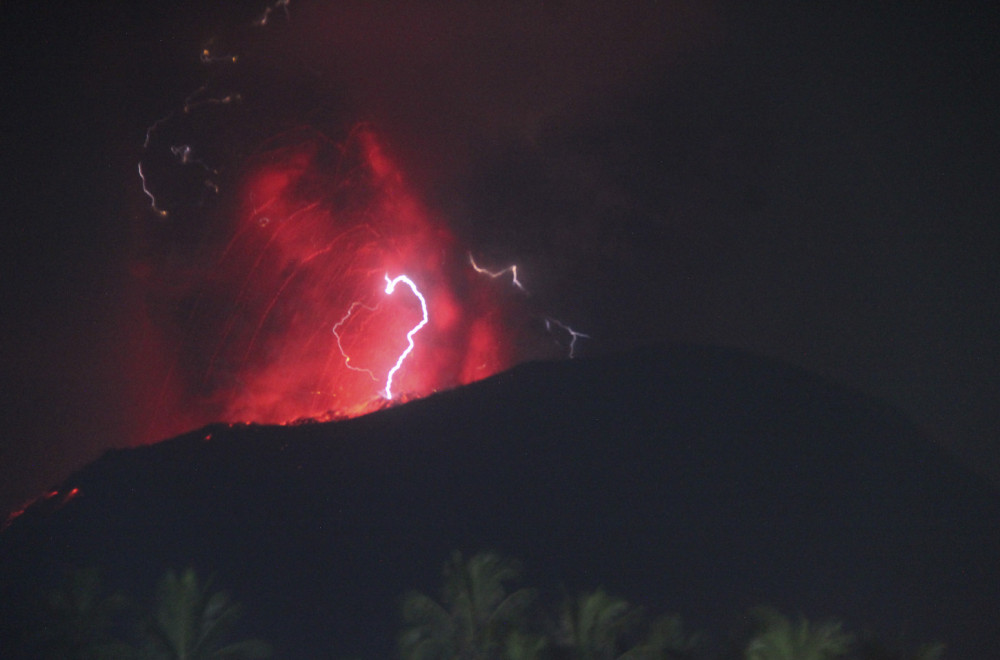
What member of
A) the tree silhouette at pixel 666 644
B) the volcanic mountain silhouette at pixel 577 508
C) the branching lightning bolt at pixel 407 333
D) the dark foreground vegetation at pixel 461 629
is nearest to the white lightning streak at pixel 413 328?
the branching lightning bolt at pixel 407 333

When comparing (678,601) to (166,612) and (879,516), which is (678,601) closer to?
(879,516)

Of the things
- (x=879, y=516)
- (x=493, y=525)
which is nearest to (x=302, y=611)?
(x=493, y=525)

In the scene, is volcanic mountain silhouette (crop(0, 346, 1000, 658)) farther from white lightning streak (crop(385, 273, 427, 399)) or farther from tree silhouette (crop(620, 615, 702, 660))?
tree silhouette (crop(620, 615, 702, 660))

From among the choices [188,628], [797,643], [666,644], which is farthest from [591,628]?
[188,628]

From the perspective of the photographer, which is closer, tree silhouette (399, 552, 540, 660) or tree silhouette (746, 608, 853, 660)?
tree silhouette (746, 608, 853, 660)

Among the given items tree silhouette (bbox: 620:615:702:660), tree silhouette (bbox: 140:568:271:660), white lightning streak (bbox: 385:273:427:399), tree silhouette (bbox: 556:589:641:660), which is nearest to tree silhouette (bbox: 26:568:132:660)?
tree silhouette (bbox: 140:568:271:660)

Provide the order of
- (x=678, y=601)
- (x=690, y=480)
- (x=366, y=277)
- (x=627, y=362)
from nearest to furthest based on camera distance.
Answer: (x=366, y=277) → (x=678, y=601) → (x=690, y=480) → (x=627, y=362)
